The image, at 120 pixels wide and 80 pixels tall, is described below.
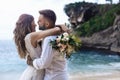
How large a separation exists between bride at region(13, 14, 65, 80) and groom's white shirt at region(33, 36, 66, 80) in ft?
0.20

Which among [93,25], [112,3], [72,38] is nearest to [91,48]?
[93,25]

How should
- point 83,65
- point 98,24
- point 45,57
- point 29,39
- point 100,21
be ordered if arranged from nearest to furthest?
1. point 45,57
2. point 29,39
3. point 83,65
4. point 98,24
5. point 100,21

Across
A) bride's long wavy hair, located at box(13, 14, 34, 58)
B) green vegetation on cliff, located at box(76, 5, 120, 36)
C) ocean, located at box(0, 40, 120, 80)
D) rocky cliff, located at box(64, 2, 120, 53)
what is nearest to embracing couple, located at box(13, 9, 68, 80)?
bride's long wavy hair, located at box(13, 14, 34, 58)

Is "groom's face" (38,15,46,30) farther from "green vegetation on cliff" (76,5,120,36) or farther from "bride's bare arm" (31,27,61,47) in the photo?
"green vegetation on cliff" (76,5,120,36)

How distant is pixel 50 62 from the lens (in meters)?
2.49

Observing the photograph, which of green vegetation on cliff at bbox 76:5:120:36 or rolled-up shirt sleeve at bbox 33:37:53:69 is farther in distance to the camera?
green vegetation on cliff at bbox 76:5:120:36

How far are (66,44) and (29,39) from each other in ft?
0.81

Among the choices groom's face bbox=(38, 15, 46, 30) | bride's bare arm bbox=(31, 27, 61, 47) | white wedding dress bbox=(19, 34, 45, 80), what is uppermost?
groom's face bbox=(38, 15, 46, 30)

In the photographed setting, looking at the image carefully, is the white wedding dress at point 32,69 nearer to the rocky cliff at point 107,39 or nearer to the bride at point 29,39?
the bride at point 29,39

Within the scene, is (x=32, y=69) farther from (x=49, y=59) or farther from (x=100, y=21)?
(x=100, y=21)

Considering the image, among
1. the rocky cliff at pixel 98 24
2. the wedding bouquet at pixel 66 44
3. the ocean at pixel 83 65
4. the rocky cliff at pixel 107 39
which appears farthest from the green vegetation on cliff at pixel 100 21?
the wedding bouquet at pixel 66 44

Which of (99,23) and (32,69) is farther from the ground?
(32,69)

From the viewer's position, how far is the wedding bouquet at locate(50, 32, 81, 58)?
2.53 m

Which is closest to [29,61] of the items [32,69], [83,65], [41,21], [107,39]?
[32,69]
